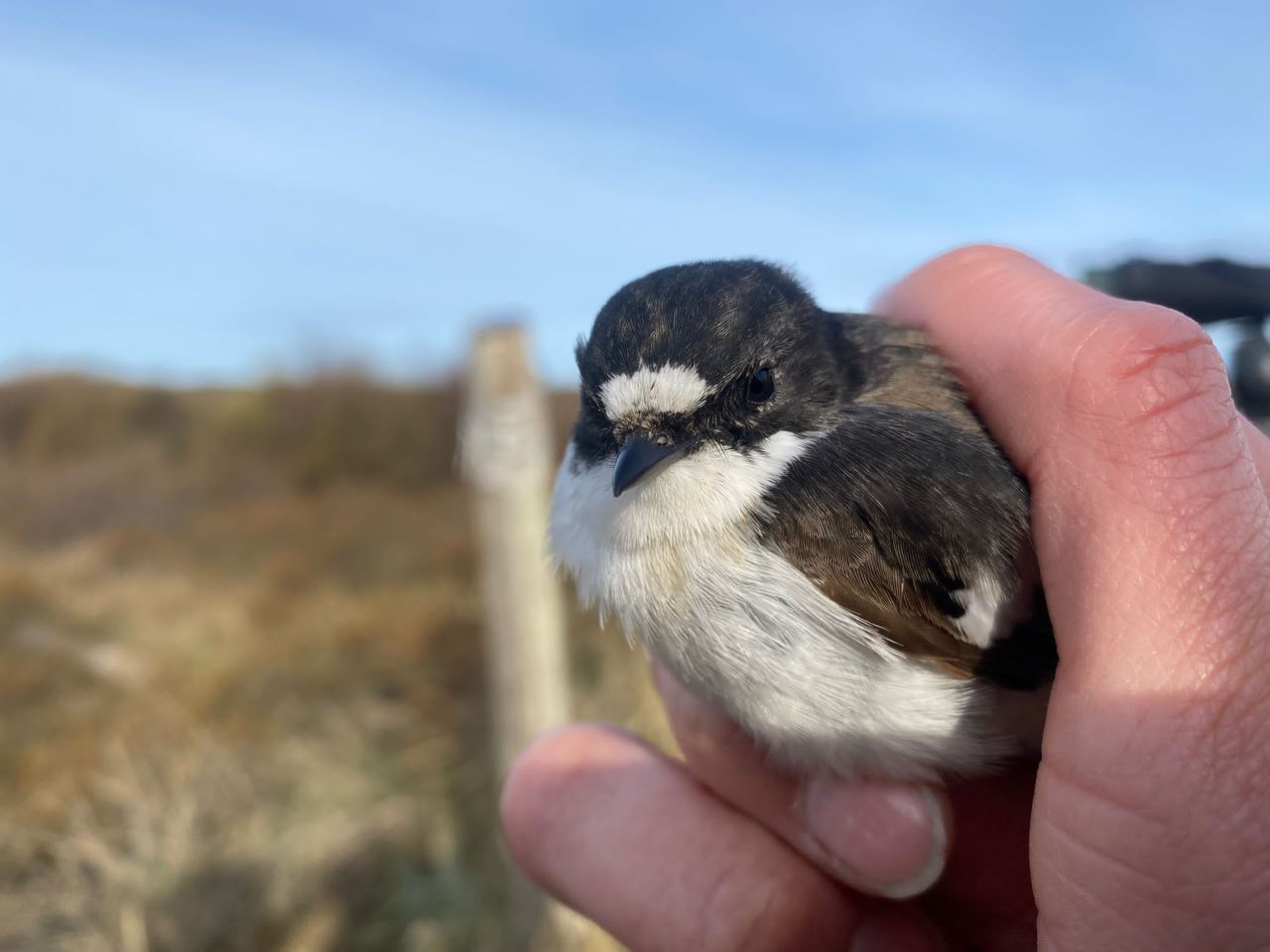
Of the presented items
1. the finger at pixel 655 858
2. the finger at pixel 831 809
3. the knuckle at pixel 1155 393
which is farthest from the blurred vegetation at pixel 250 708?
the knuckle at pixel 1155 393

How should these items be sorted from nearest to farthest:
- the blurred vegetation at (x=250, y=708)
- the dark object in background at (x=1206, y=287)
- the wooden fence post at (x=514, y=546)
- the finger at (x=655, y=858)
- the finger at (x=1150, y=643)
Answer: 1. the finger at (x=1150, y=643)
2. the dark object in background at (x=1206, y=287)
3. the finger at (x=655, y=858)
4. the blurred vegetation at (x=250, y=708)
5. the wooden fence post at (x=514, y=546)

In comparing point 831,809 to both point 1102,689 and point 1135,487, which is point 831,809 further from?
point 1135,487

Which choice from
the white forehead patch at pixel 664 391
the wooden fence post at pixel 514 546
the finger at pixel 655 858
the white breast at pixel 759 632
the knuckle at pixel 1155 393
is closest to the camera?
the knuckle at pixel 1155 393

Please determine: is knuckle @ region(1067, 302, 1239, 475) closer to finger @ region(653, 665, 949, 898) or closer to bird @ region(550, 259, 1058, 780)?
bird @ region(550, 259, 1058, 780)

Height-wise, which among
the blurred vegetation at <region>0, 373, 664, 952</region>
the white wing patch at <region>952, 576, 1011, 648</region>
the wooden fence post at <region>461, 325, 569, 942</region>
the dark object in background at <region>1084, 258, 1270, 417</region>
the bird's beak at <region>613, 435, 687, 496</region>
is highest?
the dark object in background at <region>1084, 258, 1270, 417</region>

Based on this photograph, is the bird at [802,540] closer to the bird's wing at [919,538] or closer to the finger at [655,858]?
the bird's wing at [919,538]

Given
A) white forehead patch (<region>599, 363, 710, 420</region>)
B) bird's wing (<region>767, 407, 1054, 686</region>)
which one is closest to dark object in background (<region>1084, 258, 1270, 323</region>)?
bird's wing (<region>767, 407, 1054, 686</region>)
